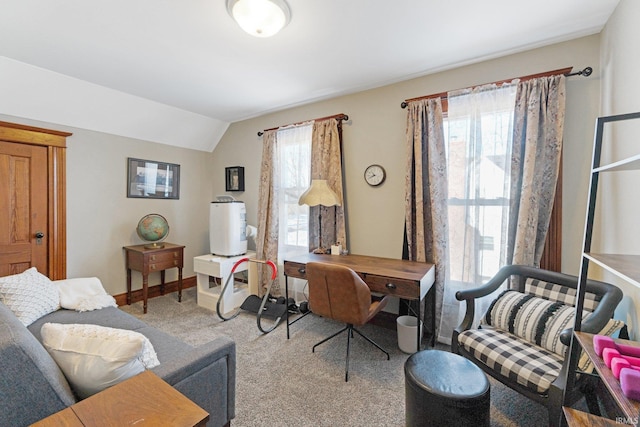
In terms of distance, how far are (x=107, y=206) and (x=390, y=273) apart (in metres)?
3.53

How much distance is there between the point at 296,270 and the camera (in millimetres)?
2633

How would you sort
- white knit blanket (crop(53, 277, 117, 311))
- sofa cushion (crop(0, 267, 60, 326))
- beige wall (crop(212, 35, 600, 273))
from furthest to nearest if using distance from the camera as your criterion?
white knit blanket (crop(53, 277, 117, 311)) < beige wall (crop(212, 35, 600, 273)) < sofa cushion (crop(0, 267, 60, 326))

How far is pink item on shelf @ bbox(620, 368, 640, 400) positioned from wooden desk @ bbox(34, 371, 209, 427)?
4.27 ft

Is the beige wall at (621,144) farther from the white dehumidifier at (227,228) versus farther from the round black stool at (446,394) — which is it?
the white dehumidifier at (227,228)

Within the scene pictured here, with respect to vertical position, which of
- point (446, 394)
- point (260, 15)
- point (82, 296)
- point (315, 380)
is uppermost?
point (260, 15)

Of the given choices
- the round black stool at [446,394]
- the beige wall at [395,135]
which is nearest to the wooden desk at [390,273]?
the beige wall at [395,135]

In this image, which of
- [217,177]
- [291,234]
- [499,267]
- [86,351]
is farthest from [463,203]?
[217,177]

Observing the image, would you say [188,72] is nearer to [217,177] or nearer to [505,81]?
[217,177]

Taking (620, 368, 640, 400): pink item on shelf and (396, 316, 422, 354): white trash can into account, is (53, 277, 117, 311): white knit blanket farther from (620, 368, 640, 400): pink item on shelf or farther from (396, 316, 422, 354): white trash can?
(620, 368, 640, 400): pink item on shelf

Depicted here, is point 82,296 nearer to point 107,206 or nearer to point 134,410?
point 107,206

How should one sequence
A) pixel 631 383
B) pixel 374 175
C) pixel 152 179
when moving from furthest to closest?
pixel 152 179
pixel 374 175
pixel 631 383

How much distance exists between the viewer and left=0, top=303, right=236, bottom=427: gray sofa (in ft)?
2.76

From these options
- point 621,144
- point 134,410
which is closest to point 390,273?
point 621,144

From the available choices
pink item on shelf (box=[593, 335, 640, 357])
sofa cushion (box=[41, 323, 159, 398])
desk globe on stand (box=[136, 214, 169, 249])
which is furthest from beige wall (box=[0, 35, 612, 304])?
sofa cushion (box=[41, 323, 159, 398])
